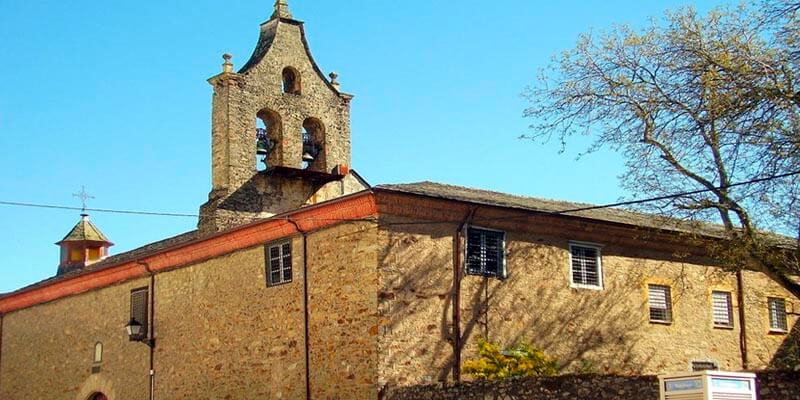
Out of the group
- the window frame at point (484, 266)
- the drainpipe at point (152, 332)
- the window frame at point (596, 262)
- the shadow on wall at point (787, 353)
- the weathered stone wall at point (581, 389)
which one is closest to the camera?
the weathered stone wall at point (581, 389)

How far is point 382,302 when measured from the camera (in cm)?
2183

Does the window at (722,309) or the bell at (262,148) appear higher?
the bell at (262,148)

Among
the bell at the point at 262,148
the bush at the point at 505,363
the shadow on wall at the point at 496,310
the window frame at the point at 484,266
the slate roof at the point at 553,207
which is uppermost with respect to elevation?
the bell at the point at 262,148

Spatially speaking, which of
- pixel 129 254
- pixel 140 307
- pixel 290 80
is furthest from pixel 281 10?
pixel 140 307

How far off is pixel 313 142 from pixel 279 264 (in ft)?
40.9

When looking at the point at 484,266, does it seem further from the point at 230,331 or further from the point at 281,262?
the point at 230,331

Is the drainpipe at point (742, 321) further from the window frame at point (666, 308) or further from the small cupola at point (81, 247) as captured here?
the small cupola at point (81, 247)

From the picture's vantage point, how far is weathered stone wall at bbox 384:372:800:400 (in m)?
16.7

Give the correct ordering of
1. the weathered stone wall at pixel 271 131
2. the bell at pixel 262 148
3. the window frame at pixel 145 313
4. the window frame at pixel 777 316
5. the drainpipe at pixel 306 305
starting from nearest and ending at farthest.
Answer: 1. the drainpipe at pixel 306 305
2. the window frame at pixel 145 313
3. the window frame at pixel 777 316
4. the weathered stone wall at pixel 271 131
5. the bell at pixel 262 148

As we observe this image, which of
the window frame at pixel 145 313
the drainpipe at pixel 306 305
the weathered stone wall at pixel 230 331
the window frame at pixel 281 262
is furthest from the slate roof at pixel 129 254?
the drainpipe at pixel 306 305

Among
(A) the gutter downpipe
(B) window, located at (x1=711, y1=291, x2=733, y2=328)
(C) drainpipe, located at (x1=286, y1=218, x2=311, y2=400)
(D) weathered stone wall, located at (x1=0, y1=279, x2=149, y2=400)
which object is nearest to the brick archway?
(D) weathered stone wall, located at (x1=0, y1=279, x2=149, y2=400)

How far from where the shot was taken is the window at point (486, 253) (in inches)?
921

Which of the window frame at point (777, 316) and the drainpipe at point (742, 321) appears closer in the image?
the drainpipe at point (742, 321)

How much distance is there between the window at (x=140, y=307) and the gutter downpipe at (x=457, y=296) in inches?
371
